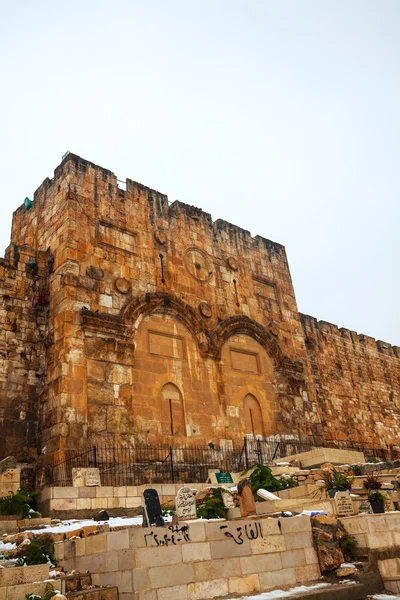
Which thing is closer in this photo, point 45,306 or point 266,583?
point 266,583

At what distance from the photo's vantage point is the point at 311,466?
1487cm

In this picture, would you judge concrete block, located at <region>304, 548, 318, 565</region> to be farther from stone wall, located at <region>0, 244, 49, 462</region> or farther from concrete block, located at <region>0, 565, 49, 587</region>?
stone wall, located at <region>0, 244, 49, 462</region>

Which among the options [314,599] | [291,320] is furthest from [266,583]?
[291,320]

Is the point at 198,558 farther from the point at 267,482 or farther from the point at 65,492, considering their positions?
the point at 267,482

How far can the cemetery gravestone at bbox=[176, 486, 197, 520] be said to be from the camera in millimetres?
9164

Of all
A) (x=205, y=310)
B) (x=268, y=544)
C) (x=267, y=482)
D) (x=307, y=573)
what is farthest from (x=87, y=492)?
(x=205, y=310)

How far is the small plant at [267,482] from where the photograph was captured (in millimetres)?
12891

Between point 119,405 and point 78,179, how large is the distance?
7.16m

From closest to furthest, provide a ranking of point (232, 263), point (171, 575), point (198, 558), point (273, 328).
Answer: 1. point (171, 575)
2. point (198, 558)
3. point (232, 263)
4. point (273, 328)

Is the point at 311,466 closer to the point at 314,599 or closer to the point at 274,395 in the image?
the point at 274,395

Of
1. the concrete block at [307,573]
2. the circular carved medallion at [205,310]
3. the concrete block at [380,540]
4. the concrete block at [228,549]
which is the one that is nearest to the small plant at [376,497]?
the concrete block at [380,540]

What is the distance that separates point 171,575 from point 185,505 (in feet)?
6.46

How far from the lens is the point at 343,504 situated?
10.5m

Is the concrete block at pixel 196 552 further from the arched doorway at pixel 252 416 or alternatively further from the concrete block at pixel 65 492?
the arched doorway at pixel 252 416
